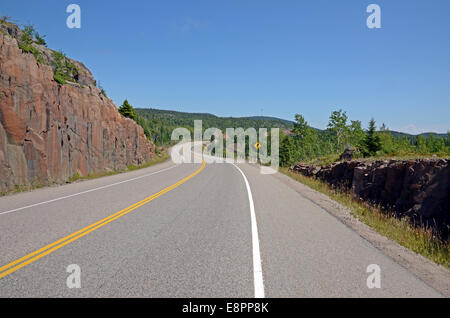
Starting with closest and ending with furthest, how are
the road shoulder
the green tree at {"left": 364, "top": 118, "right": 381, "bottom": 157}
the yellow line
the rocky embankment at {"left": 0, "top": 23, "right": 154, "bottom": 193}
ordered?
the road shoulder, the yellow line, the rocky embankment at {"left": 0, "top": 23, "right": 154, "bottom": 193}, the green tree at {"left": 364, "top": 118, "right": 381, "bottom": 157}

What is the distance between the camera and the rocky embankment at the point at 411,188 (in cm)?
796

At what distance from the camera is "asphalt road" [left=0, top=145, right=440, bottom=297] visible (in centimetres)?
372

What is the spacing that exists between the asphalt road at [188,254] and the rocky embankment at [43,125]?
6586mm

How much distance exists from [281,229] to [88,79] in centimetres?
2787

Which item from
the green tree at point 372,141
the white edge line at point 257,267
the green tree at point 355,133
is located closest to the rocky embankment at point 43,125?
the white edge line at point 257,267

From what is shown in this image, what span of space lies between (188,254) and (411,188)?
824 centimetres

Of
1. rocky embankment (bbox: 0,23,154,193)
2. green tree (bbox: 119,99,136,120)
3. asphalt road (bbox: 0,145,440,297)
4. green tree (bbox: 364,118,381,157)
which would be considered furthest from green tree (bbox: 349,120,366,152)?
asphalt road (bbox: 0,145,440,297)

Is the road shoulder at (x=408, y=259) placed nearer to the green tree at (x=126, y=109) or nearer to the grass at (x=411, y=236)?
the grass at (x=411, y=236)

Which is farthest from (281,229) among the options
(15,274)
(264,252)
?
(15,274)

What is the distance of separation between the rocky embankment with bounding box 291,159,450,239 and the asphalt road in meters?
2.89

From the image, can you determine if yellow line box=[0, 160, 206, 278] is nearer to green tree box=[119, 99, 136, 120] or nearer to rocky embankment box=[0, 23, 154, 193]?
rocky embankment box=[0, 23, 154, 193]

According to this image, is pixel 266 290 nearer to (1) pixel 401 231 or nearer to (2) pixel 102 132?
(1) pixel 401 231

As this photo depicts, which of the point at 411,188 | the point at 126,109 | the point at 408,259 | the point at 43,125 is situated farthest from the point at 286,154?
the point at 408,259

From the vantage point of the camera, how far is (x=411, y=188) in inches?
372
